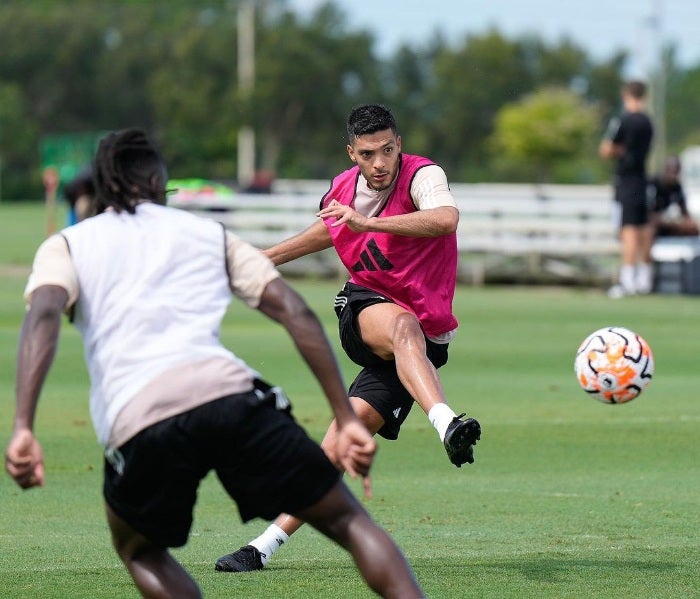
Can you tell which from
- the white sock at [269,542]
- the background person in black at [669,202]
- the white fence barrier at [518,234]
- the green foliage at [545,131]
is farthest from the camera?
the green foliage at [545,131]

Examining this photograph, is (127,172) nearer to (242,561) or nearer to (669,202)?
(242,561)

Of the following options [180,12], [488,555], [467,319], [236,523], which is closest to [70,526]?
[236,523]

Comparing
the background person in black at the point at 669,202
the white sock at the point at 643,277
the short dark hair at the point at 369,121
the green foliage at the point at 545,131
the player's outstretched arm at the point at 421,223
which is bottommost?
the green foliage at the point at 545,131

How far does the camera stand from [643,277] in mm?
23484

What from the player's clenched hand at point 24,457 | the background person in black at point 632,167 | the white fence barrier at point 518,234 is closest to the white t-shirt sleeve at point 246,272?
the player's clenched hand at point 24,457

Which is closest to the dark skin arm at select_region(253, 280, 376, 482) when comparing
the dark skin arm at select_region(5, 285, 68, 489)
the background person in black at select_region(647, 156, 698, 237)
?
the dark skin arm at select_region(5, 285, 68, 489)

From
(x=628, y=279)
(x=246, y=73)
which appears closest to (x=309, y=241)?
(x=628, y=279)

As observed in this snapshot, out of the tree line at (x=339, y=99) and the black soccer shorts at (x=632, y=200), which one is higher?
the black soccer shorts at (x=632, y=200)

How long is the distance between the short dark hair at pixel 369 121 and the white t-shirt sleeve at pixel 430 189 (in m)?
0.25

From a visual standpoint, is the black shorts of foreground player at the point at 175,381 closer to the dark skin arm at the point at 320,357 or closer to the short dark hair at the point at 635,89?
the dark skin arm at the point at 320,357

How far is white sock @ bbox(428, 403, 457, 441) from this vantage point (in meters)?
7.19

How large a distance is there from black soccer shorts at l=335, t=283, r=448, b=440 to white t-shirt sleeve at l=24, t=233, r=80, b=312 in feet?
9.69

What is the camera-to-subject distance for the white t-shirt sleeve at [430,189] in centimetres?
757

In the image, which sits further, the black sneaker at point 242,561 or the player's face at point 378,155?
the player's face at point 378,155
